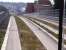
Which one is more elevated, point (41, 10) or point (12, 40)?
point (41, 10)

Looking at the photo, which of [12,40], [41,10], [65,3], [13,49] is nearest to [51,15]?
[41,10]

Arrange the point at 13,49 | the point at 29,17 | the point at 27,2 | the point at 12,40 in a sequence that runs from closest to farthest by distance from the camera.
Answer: the point at 27,2 < the point at 29,17 < the point at 13,49 < the point at 12,40

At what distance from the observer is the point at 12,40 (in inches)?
176

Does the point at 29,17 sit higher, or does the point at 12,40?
the point at 29,17

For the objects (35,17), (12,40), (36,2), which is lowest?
(12,40)

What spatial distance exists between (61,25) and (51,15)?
28 cm

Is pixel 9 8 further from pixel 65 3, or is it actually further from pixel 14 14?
pixel 65 3

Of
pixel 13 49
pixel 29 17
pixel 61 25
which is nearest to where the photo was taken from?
pixel 61 25

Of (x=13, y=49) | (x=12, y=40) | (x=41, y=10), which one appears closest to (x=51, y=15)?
(x=41, y=10)

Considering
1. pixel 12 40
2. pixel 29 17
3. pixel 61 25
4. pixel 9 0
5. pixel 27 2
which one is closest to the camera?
pixel 61 25

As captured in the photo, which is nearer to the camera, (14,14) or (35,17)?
(14,14)

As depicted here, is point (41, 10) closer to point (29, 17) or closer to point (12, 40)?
point (29, 17)

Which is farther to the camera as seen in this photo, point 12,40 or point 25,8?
point 12,40

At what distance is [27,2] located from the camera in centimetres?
161
